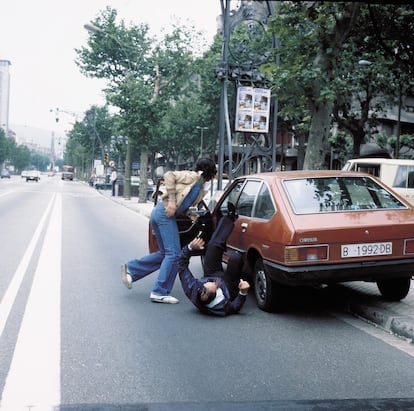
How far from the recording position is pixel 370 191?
6504 mm

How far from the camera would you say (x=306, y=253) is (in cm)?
556

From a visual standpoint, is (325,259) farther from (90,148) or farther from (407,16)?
(90,148)

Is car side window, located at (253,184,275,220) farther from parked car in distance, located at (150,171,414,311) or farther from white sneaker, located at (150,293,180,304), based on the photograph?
white sneaker, located at (150,293,180,304)

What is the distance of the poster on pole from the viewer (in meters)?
16.7

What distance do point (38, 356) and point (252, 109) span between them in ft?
43.5

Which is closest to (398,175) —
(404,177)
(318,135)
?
(404,177)

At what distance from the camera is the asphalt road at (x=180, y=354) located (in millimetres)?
3697

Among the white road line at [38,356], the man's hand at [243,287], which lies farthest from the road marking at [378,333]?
the white road line at [38,356]

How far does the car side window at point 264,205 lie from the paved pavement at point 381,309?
4.51 ft

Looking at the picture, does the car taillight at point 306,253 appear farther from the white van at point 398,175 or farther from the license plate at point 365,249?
the white van at point 398,175

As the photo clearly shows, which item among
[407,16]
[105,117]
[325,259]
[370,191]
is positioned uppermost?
[105,117]

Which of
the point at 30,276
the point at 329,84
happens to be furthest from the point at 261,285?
the point at 329,84

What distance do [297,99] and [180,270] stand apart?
6.31 m

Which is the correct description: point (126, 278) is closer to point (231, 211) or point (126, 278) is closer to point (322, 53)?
point (231, 211)
